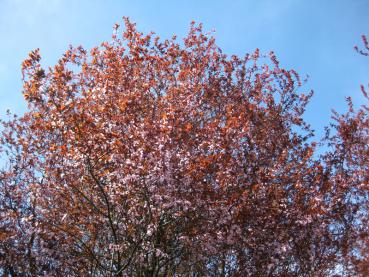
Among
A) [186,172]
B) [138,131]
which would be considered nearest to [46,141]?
[138,131]

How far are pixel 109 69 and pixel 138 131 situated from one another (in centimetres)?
489

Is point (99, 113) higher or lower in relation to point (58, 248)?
higher

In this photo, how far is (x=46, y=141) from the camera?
13.8m

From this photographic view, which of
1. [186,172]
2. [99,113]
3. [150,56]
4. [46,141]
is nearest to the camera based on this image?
[186,172]

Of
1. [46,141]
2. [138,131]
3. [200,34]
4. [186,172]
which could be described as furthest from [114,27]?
[186,172]

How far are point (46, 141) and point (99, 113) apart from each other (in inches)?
117

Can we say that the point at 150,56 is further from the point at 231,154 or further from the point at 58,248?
the point at 58,248

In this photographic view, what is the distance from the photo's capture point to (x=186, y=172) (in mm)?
10164

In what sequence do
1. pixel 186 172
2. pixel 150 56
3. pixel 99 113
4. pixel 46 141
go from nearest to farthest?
pixel 186 172
pixel 99 113
pixel 46 141
pixel 150 56

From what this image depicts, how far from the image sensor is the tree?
1001cm

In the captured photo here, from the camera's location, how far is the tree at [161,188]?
10008 millimetres

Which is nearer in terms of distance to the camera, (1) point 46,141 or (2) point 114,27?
(1) point 46,141

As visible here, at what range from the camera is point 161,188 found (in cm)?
991

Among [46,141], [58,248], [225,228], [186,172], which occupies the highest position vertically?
[46,141]
